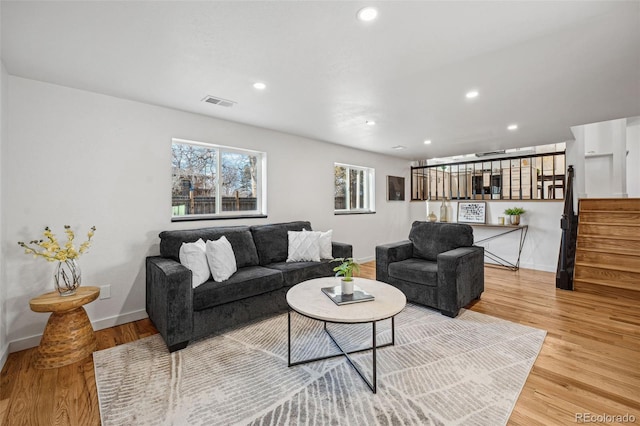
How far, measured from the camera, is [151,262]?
2680 mm

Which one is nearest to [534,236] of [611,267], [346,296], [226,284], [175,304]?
[611,267]

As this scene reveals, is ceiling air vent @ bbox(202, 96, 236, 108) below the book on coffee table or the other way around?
the other way around

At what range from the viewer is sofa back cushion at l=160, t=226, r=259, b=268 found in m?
2.82

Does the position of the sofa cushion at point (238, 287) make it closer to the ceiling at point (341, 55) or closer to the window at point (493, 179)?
the ceiling at point (341, 55)

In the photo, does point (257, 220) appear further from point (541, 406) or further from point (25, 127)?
point (541, 406)

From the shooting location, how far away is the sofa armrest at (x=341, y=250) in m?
3.66

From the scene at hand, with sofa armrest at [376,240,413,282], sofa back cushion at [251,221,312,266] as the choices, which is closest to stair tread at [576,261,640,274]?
sofa armrest at [376,240,413,282]

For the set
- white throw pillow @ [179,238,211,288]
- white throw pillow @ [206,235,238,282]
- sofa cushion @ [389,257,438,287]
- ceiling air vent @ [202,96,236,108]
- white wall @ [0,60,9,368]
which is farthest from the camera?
sofa cushion @ [389,257,438,287]

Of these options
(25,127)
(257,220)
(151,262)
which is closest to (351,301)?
(151,262)

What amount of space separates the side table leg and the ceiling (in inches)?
80.1

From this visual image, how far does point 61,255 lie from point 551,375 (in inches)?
152

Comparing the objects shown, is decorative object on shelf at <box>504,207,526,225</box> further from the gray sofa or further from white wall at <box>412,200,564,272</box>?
the gray sofa

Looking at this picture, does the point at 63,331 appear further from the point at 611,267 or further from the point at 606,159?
Answer: the point at 606,159

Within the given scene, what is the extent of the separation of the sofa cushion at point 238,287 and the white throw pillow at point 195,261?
7cm
